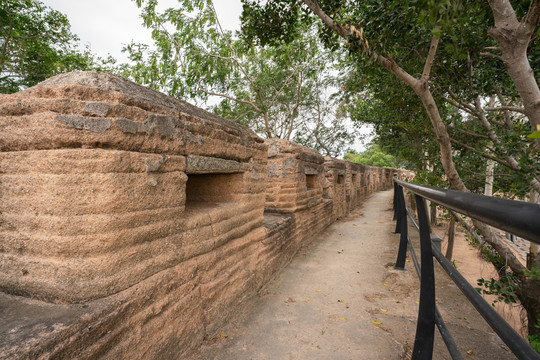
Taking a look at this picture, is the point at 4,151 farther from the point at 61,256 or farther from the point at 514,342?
the point at 514,342

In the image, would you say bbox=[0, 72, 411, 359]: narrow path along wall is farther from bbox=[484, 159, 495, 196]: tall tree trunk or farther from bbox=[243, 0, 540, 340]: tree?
bbox=[484, 159, 495, 196]: tall tree trunk

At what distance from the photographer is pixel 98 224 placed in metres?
1.23

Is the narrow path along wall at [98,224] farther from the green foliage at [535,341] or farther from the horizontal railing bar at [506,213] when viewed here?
the green foliage at [535,341]

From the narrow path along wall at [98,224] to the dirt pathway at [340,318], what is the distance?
53 cm

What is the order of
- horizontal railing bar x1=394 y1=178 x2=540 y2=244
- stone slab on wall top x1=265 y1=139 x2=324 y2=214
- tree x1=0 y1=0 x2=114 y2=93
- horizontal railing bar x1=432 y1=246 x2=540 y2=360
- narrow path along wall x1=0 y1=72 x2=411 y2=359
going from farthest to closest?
tree x1=0 y1=0 x2=114 y2=93 → stone slab on wall top x1=265 y1=139 x2=324 y2=214 → narrow path along wall x1=0 y1=72 x2=411 y2=359 → horizontal railing bar x1=432 y1=246 x2=540 y2=360 → horizontal railing bar x1=394 y1=178 x2=540 y2=244

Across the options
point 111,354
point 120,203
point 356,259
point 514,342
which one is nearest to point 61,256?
point 120,203

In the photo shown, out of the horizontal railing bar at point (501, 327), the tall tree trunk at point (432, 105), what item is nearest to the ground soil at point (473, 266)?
the tall tree trunk at point (432, 105)

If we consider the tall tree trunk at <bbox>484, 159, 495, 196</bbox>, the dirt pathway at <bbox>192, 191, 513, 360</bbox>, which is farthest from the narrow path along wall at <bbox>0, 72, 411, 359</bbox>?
the tall tree trunk at <bbox>484, 159, 495, 196</bbox>

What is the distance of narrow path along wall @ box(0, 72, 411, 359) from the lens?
3.86 feet

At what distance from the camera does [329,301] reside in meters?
2.56

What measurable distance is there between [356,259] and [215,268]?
2555 millimetres

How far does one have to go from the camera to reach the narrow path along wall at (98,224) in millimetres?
1178

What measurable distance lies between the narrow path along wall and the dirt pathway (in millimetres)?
535

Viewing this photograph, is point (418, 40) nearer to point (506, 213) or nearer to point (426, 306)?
point (426, 306)
